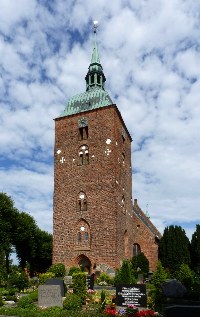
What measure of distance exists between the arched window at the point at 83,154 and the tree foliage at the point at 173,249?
38.3 feet

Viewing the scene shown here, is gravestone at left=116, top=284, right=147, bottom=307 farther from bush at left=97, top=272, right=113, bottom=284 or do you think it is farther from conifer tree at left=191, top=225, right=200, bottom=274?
conifer tree at left=191, top=225, right=200, bottom=274

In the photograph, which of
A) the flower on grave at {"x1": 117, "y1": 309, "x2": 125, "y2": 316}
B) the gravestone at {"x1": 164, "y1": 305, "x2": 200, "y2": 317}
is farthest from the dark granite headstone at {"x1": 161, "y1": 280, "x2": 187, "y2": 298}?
the gravestone at {"x1": 164, "y1": 305, "x2": 200, "y2": 317}

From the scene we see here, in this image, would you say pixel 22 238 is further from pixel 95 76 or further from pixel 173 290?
pixel 173 290

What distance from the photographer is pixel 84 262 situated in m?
32.8

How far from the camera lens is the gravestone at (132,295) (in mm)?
16531

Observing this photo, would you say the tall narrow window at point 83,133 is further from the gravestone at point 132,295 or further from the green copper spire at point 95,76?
the gravestone at point 132,295

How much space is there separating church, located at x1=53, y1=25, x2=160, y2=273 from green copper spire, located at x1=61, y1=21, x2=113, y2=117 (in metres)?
0.11

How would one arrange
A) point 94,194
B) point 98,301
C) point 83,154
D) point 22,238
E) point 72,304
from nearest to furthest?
point 72,304, point 98,301, point 94,194, point 83,154, point 22,238

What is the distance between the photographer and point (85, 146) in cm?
3578

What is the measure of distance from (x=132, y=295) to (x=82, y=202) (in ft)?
58.9

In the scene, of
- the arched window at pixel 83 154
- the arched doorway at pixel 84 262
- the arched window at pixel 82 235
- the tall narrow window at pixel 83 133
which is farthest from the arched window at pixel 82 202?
the tall narrow window at pixel 83 133

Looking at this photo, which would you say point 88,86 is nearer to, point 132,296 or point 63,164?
point 63,164

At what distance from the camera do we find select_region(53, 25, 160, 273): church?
107ft

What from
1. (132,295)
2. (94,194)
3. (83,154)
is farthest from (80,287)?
(83,154)
